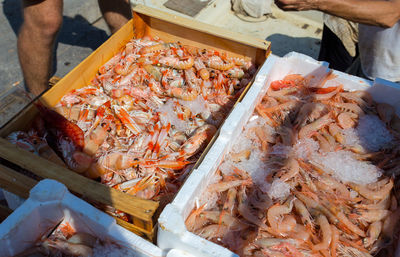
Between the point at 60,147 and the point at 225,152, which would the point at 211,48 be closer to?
the point at 225,152

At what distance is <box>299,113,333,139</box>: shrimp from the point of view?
2.28 meters

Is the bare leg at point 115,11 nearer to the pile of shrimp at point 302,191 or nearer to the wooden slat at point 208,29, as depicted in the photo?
the wooden slat at point 208,29

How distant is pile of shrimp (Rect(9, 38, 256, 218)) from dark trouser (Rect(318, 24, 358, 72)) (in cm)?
143

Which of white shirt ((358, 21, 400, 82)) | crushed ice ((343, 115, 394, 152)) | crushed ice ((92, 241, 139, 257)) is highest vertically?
white shirt ((358, 21, 400, 82))

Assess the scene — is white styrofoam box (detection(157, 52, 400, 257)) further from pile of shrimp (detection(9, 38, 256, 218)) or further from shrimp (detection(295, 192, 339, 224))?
shrimp (detection(295, 192, 339, 224))

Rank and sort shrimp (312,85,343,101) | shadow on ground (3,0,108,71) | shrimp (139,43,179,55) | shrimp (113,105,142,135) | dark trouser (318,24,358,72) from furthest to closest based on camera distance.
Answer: shadow on ground (3,0,108,71) → dark trouser (318,24,358,72) → shrimp (139,43,179,55) → shrimp (312,85,343,101) → shrimp (113,105,142,135)

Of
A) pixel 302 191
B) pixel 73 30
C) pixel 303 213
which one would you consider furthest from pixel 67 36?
pixel 303 213

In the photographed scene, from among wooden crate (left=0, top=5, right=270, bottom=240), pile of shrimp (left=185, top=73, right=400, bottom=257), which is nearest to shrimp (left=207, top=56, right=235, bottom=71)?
wooden crate (left=0, top=5, right=270, bottom=240)

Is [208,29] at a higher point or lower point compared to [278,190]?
higher

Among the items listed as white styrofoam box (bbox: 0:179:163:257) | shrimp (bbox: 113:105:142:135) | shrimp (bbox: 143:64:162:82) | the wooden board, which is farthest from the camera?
the wooden board

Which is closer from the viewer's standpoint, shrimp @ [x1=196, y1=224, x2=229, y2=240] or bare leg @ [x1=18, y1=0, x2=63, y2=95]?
shrimp @ [x1=196, y1=224, x2=229, y2=240]

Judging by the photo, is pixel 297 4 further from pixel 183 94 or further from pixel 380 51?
pixel 183 94

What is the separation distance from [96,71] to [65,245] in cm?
170

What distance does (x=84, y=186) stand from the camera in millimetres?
1633
